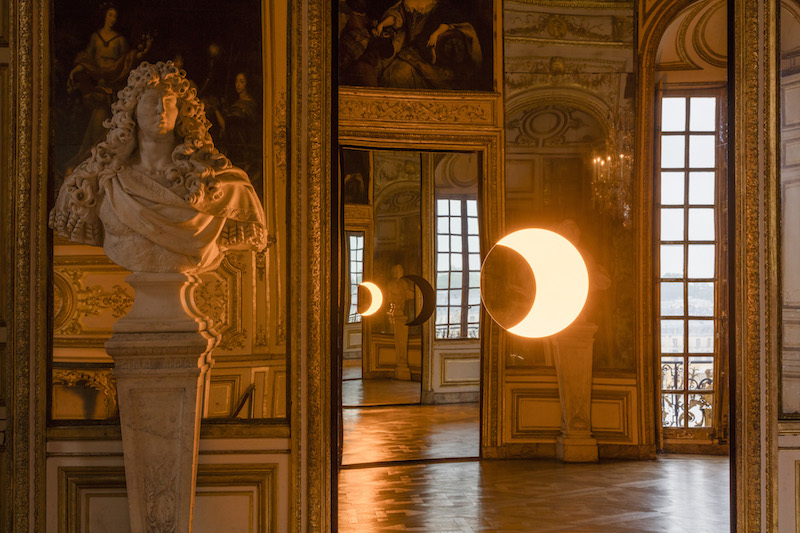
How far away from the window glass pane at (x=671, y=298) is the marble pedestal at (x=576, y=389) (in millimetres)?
1058

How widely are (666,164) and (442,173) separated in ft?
8.63

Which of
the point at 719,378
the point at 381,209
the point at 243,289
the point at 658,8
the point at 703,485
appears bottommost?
the point at 703,485

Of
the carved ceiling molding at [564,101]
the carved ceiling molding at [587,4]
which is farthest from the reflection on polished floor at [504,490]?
the carved ceiling molding at [587,4]

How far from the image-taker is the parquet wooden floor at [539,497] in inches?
192

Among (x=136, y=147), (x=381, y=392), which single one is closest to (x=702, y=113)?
(x=381, y=392)

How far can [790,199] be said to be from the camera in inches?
162

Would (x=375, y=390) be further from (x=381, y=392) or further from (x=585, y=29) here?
(x=585, y=29)

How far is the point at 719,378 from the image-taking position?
738 cm

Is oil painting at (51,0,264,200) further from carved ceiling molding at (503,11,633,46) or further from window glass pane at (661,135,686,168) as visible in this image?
window glass pane at (661,135,686,168)

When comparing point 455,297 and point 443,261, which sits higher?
point 443,261

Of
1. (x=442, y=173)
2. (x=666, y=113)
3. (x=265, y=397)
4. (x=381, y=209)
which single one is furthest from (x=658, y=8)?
(x=265, y=397)

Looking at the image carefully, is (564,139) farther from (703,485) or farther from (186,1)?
(186,1)

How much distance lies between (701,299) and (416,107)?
3369 mm

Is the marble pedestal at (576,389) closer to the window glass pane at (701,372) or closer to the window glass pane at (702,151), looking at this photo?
the window glass pane at (701,372)
